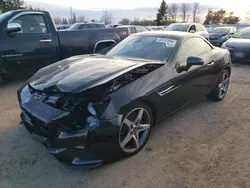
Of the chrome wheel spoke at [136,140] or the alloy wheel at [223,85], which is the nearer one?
the chrome wheel spoke at [136,140]

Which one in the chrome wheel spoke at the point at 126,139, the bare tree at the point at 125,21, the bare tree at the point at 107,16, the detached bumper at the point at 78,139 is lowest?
the chrome wheel spoke at the point at 126,139

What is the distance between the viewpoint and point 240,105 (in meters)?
4.54

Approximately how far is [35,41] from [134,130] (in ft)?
13.0

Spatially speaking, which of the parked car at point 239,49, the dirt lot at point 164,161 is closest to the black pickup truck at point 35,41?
the dirt lot at point 164,161

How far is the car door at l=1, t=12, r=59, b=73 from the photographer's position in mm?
5172

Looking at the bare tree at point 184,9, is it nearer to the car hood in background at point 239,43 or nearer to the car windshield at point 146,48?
the car hood in background at point 239,43

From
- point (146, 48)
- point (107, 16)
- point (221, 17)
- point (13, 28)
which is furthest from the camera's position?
point (107, 16)

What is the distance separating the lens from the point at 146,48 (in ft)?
12.4

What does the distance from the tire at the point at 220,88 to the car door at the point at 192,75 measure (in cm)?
42

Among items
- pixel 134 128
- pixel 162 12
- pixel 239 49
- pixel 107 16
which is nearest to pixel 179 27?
pixel 239 49

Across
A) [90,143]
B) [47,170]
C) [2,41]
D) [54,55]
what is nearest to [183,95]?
[90,143]

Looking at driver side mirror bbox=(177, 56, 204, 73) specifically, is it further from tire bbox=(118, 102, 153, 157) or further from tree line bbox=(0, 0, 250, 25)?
tree line bbox=(0, 0, 250, 25)

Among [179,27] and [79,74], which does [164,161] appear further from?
[179,27]

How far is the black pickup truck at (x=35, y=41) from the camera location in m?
5.13
